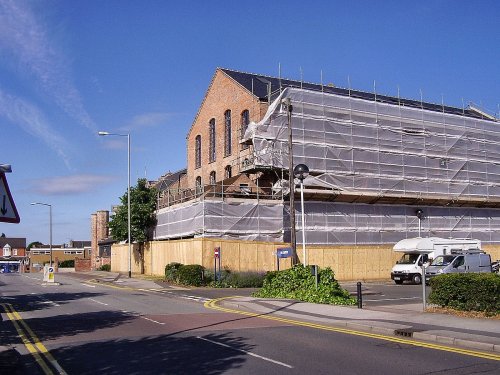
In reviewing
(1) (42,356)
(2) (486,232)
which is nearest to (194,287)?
(1) (42,356)

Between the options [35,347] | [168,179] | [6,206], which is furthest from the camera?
[168,179]

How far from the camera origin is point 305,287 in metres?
22.5

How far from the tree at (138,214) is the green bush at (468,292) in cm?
3335

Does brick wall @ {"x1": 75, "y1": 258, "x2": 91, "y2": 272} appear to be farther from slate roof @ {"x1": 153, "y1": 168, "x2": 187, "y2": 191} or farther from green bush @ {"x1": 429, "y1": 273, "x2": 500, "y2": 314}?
green bush @ {"x1": 429, "y1": 273, "x2": 500, "y2": 314}

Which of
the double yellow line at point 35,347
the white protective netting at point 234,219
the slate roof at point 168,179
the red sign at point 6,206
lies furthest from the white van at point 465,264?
the slate roof at point 168,179

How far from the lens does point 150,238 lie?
159 feet

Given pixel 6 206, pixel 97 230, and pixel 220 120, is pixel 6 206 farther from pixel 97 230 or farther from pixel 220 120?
pixel 97 230

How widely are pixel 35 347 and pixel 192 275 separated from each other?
21.3 metres

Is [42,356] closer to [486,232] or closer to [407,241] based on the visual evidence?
[407,241]

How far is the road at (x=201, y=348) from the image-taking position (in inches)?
365

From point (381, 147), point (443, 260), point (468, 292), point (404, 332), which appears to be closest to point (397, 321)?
point (404, 332)

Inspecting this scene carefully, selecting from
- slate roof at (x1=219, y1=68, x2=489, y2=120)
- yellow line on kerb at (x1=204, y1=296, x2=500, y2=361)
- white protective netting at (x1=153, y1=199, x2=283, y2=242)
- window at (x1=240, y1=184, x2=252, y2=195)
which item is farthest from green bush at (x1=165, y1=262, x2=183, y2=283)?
yellow line on kerb at (x1=204, y1=296, x2=500, y2=361)

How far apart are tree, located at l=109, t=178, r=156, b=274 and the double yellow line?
29443mm

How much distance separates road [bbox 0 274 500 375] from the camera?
30.4 feet
